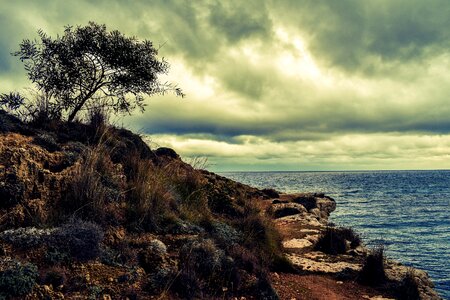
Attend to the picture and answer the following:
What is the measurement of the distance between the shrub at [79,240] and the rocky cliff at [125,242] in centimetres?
2

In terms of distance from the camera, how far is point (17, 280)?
203 inches

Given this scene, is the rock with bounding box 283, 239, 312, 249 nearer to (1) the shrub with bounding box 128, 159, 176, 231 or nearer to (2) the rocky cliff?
(2) the rocky cliff

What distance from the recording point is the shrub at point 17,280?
5050 millimetres

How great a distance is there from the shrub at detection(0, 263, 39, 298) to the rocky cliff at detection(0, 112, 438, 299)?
0.05ft

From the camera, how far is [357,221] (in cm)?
3331

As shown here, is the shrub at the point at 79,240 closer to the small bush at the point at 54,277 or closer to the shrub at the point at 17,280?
the small bush at the point at 54,277

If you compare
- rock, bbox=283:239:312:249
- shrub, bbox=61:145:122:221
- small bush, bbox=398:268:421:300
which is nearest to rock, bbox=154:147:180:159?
rock, bbox=283:239:312:249

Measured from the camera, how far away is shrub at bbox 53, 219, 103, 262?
6.33m

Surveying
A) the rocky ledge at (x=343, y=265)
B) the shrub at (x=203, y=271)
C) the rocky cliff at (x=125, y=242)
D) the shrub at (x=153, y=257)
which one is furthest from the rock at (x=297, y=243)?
the shrub at (x=153, y=257)

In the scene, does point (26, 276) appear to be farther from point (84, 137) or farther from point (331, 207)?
point (331, 207)

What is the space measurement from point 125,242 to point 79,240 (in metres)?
1.14

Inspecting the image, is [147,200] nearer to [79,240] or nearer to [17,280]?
[79,240]

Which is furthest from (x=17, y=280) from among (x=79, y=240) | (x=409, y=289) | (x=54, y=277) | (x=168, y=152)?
(x=168, y=152)

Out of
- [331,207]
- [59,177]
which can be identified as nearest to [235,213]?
[59,177]
